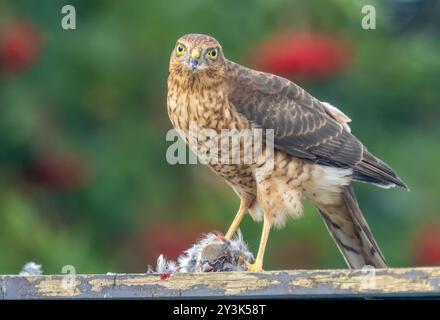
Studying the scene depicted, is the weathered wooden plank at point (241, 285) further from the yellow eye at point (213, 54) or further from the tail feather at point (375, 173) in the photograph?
the yellow eye at point (213, 54)

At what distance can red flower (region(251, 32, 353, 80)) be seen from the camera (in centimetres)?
963

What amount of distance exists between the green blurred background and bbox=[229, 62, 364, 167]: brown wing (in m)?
2.29

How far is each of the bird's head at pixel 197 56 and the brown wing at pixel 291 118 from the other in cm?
14

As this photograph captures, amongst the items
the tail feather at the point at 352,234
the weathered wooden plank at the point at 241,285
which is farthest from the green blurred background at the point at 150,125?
the weathered wooden plank at the point at 241,285

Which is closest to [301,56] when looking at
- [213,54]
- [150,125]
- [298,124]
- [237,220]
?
[150,125]

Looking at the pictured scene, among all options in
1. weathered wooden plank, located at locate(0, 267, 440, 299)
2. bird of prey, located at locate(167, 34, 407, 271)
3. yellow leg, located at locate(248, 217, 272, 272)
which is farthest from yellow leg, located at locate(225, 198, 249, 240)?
weathered wooden plank, located at locate(0, 267, 440, 299)

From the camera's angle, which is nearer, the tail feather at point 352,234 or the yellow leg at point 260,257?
the yellow leg at point 260,257

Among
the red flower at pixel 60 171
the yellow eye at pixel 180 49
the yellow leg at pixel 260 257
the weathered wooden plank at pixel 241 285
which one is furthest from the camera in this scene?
the red flower at pixel 60 171

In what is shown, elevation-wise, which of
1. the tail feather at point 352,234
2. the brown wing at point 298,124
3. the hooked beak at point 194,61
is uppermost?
the hooked beak at point 194,61

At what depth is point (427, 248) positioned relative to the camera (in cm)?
989

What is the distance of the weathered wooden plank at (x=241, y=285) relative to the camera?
5.52 meters

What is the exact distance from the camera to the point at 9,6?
11.1 meters

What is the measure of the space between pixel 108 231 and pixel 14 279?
5372mm
